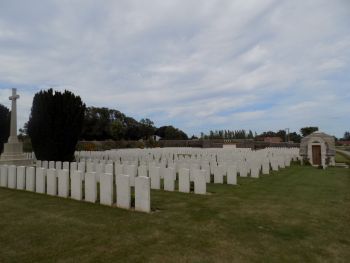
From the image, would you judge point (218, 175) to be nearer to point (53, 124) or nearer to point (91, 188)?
point (91, 188)

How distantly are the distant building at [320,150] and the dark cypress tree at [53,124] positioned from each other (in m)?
13.9

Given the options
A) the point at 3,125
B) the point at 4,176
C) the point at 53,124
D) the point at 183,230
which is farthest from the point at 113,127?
the point at 183,230

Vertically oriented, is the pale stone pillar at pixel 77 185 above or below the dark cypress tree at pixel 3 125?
below

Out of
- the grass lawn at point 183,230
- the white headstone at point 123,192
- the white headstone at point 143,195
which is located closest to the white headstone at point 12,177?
the grass lawn at point 183,230

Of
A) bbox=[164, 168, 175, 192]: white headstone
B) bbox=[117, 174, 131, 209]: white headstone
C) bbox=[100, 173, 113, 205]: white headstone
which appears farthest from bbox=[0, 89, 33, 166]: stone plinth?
bbox=[117, 174, 131, 209]: white headstone

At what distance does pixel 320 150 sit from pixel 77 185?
15.6m

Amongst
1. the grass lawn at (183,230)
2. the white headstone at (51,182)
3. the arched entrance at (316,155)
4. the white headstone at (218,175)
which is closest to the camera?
the grass lawn at (183,230)

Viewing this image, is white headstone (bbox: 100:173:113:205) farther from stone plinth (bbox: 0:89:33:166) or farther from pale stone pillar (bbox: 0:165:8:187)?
stone plinth (bbox: 0:89:33:166)

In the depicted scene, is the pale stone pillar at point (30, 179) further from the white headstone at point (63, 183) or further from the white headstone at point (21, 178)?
the white headstone at point (63, 183)

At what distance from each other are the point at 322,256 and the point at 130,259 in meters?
2.56

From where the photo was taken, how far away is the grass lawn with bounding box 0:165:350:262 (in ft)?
13.6

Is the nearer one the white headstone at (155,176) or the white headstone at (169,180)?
the white headstone at (169,180)

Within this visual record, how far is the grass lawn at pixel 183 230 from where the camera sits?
4133 mm

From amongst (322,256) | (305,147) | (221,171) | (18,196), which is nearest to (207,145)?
(305,147)
